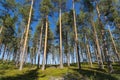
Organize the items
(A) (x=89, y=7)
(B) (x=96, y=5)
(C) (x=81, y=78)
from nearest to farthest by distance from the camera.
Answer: (C) (x=81, y=78) < (B) (x=96, y=5) < (A) (x=89, y=7)

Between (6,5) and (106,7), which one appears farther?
(6,5)

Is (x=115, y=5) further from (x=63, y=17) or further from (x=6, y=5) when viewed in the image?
(x=6, y=5)

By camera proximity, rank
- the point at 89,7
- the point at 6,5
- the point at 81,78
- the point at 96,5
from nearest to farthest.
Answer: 1. the point at 81,78
2. the point at 96,5
3. the point at 89,7
4. the point at 6,5

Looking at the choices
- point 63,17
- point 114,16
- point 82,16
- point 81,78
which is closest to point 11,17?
point 63,17

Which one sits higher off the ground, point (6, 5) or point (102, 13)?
point (6, 5)

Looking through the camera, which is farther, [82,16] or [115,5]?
[82,16]

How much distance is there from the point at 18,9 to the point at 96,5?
682 inches

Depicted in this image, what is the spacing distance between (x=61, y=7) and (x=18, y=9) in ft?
32.4

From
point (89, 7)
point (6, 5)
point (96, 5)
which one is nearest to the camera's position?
point (96, 5)

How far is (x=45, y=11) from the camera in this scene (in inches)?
1385

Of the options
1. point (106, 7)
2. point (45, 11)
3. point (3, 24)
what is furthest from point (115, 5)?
point (3, 24)

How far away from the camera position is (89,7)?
3569cm

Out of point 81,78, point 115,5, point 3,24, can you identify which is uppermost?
point 115,5

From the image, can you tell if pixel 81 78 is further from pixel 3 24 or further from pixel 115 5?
pixel 3 24
